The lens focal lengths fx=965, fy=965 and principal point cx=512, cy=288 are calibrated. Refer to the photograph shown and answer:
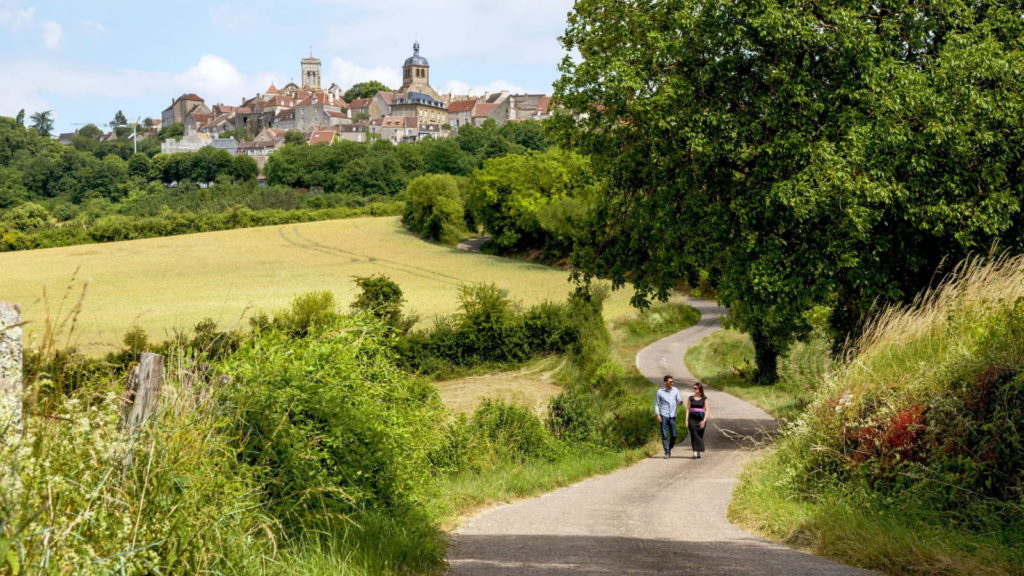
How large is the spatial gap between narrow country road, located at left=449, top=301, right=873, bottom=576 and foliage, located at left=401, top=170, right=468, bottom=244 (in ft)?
234

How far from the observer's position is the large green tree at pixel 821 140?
1780 centimetres

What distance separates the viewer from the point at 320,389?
766 centimetres

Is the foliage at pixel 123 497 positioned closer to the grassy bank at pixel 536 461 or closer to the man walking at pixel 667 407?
the grassy bank at pixel 536 461

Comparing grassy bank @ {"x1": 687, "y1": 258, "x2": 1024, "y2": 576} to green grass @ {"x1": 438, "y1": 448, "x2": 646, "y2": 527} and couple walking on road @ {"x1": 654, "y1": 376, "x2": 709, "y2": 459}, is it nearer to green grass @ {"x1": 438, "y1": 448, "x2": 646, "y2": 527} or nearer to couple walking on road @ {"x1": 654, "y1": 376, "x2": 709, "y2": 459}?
green grass @ {"x1": 438, "y1": 448, "x2": 646, "y2": 527}

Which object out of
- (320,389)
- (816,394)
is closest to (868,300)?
(816,394)

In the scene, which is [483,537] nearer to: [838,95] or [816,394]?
[816,394]

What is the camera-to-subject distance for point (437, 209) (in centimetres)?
8781

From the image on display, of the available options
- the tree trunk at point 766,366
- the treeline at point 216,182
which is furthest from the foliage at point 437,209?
the tree trunk at point 766,366

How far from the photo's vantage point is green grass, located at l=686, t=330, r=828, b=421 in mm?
19719

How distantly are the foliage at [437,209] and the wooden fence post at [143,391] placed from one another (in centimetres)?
8190

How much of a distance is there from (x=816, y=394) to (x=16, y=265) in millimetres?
68955

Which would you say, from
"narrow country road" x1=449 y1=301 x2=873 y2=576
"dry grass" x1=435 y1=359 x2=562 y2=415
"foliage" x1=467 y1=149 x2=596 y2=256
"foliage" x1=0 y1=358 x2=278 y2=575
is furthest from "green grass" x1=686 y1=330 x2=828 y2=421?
"foliage" x1=467 y1=149 x2=596 y2=256

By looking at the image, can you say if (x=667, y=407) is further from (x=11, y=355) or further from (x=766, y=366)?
(x=11, y=355)

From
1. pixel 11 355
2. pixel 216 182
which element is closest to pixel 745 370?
pixel 11 355
